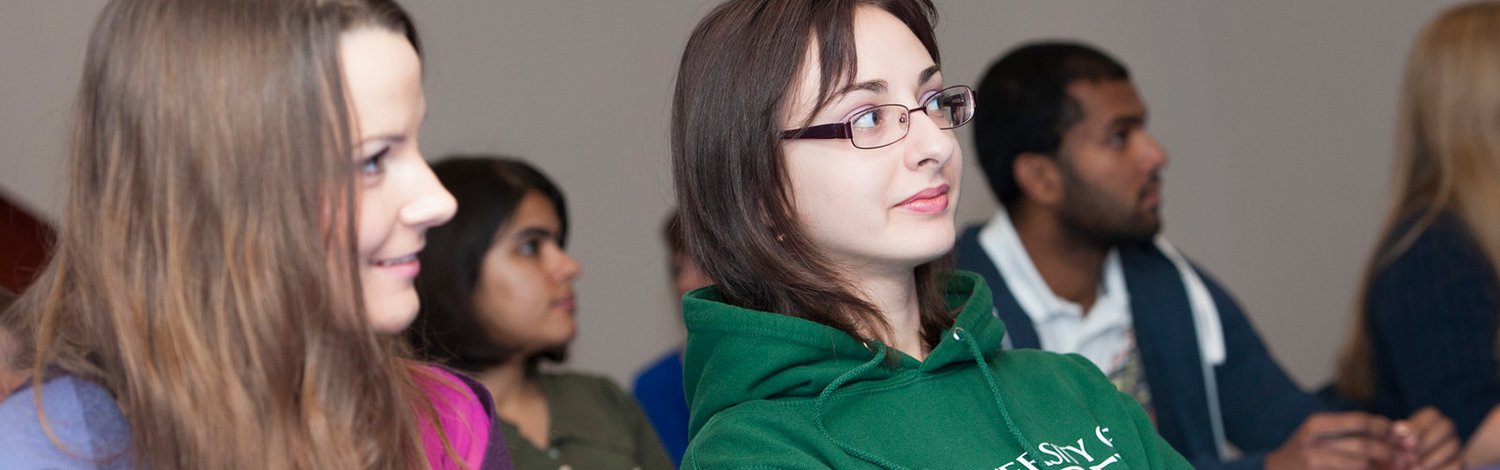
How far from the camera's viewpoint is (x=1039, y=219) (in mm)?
3055

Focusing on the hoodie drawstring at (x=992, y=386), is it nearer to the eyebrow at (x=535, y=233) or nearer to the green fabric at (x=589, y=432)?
the green fabric at (x=589, y=432)

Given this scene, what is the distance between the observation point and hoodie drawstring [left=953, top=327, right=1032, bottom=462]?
1690 mm

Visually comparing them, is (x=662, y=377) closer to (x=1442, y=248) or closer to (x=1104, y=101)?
(x=1104, y=101)

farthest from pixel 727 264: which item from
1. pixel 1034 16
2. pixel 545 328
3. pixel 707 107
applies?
pixel 1034 16

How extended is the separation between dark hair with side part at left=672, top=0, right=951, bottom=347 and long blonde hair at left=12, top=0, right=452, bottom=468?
1.47ft

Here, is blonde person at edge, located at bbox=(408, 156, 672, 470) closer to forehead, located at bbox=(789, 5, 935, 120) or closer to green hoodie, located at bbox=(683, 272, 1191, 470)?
green hoodie, located at bbox=(683, 272, 1191, 470)

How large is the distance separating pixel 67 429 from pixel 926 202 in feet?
2.95

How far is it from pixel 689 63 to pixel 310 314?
55 centimetres

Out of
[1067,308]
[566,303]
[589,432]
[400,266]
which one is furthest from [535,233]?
[400,266]

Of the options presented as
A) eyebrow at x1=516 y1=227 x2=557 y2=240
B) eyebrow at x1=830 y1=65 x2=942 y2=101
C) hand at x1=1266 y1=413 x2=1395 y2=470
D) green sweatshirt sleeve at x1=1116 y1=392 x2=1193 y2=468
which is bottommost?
hand at x1=1266 y1=413 x2=1395 y2=470

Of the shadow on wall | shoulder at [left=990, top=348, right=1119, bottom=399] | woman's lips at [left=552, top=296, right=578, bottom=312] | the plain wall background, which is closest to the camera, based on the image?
shoulder at [left=990, top=348, right=1119, bottom=399]

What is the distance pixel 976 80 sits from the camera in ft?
14.1

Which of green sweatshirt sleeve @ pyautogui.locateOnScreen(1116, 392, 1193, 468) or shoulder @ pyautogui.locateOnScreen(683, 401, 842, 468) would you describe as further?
green sweatshirt sleeve @ pyautogui.locateOnScreen(1116, 392, 1193, 468)

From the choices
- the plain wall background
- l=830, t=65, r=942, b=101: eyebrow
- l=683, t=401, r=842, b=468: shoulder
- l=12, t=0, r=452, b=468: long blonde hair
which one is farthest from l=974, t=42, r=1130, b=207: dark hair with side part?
l=12, t=0, r=452, b=468: long blonde hair
